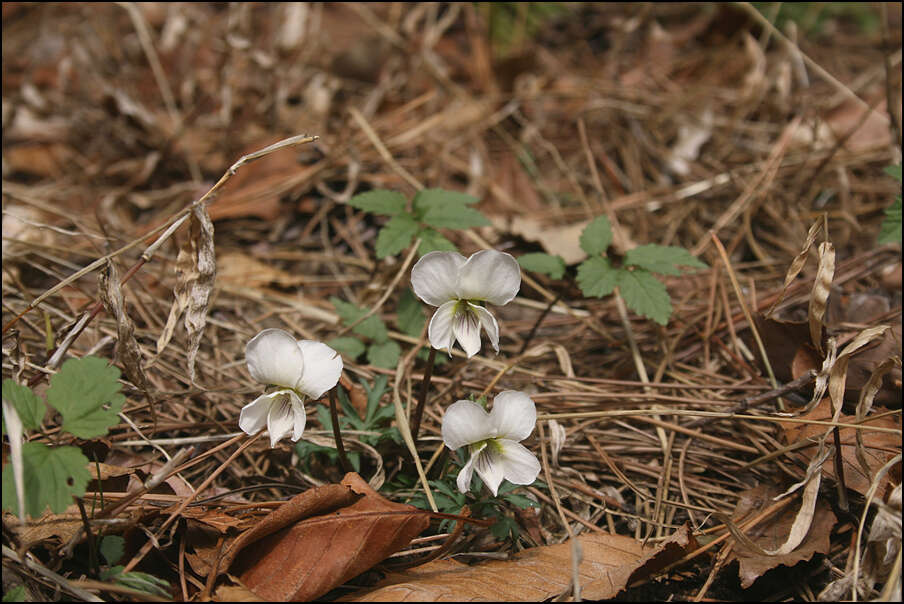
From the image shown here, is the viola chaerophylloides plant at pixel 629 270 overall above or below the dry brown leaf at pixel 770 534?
above

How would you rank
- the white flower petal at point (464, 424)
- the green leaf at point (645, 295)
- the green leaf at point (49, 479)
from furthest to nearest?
1. the green leaf at point (645, 295)
2. the white flower petal at point (464, 424)
3. the green leaf at point (49, 479)

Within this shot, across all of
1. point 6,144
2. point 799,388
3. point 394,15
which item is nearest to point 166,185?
point 6,144

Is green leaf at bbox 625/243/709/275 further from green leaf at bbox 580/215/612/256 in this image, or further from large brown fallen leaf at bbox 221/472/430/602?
large brown fallen leaf at bbox 221/472/430/602

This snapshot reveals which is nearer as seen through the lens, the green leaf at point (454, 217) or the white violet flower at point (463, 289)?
the white violet flower at point (463, 289)

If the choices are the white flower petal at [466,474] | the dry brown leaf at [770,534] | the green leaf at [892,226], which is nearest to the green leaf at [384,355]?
the white flower petal at [466,474]

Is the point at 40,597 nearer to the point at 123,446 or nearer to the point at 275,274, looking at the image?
the point at 123,446

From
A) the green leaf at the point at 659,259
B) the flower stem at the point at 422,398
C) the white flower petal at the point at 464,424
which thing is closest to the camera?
the white flower petal at the point at 464,424

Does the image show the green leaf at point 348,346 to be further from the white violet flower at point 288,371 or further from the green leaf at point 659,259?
the green leaf at point 659,259
